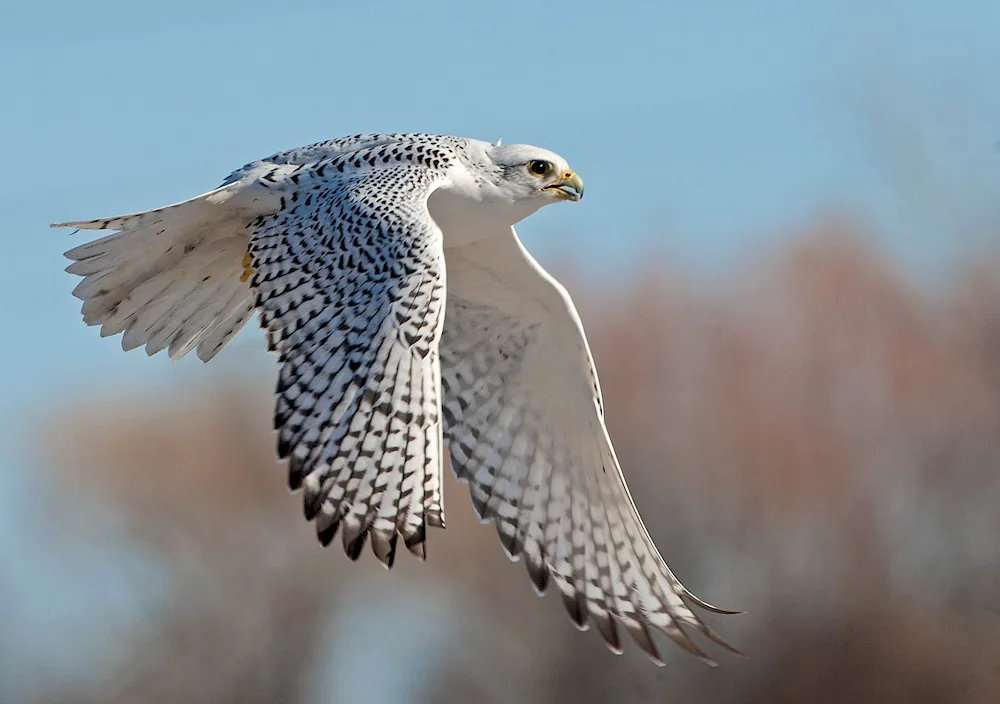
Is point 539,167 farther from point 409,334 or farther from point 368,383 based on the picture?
point 368,383

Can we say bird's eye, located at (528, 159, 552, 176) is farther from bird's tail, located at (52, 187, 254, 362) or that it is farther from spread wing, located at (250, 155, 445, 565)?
bird's tail, located at (52, 187, 254, 362)

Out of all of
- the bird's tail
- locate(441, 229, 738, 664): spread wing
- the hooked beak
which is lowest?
locate(441, 229, 738, 664): spread wing

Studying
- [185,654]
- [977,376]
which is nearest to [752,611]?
[977,376]

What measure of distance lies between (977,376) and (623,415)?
7.00m

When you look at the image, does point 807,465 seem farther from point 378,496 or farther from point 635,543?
point 378,496

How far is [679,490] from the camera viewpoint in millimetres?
29562

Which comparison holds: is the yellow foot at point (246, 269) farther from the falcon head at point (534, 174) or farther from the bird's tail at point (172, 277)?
the falcon head at point (534, 174)

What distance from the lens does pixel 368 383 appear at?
729cm

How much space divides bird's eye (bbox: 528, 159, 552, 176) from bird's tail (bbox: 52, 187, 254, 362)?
1573mm

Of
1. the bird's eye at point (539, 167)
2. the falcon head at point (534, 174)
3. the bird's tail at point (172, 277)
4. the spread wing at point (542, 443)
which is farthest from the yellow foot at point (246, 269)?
the bird's eye at point (539, 167)

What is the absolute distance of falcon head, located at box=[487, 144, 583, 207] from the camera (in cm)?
898

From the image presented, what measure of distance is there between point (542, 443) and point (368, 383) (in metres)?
2.52

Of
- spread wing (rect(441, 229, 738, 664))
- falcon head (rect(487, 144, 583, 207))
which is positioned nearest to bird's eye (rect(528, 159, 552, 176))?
falcon head (rect(487, 144, 583, 207))

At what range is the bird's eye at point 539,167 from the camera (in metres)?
9.04
